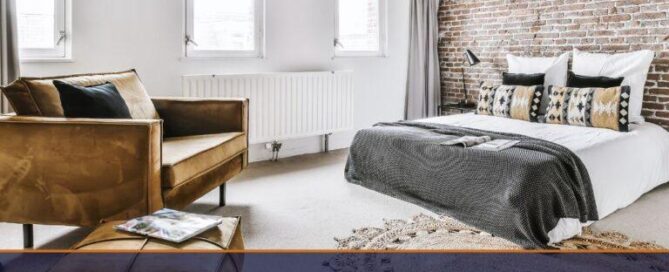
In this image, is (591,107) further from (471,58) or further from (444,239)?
(444,239)

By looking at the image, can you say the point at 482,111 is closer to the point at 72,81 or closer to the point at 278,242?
the point at 278,242

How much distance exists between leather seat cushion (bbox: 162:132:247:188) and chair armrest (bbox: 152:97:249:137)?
0.30 feet

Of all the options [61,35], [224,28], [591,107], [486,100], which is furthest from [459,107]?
[61,35]

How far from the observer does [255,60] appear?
4.38m

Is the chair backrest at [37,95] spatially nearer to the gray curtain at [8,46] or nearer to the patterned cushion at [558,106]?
the gray curtain at [8,46]

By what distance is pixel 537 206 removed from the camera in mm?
2541

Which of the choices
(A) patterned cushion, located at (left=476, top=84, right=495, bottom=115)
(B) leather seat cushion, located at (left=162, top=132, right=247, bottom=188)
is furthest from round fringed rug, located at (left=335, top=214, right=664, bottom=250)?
(A) patterned cushion, located at (left=476, top=84, right=495, bottom=115)

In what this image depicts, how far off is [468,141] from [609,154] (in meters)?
0.81

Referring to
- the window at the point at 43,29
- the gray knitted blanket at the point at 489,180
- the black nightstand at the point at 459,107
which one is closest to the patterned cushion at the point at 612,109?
the gray knitted blanket at the point at 489,180

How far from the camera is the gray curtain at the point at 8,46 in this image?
3.04 meters

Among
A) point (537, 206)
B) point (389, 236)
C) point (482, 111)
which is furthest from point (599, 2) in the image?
point (389, 236)

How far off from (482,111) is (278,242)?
7.93ft

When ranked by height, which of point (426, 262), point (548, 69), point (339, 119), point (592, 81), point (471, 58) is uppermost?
point (471, 58)

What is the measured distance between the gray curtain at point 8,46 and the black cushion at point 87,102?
76cm
